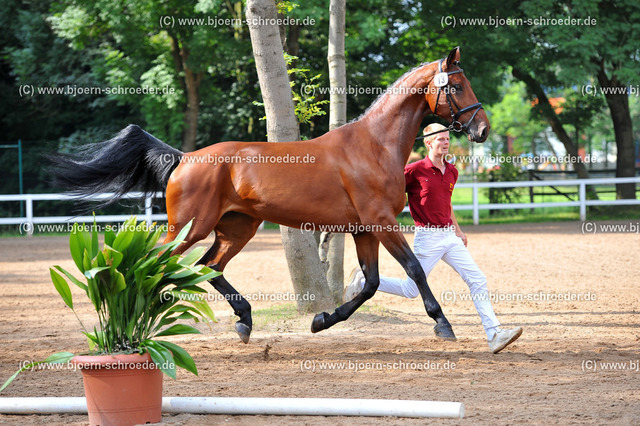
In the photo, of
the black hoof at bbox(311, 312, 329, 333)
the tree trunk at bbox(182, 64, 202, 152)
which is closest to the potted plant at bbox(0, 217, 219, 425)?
the black hoof at bbox(311, 312, 329, 333)

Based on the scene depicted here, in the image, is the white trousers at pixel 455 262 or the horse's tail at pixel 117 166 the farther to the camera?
the horse's tail at pixel 117 166

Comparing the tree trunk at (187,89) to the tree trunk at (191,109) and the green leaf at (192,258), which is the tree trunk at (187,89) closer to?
the tree trunk at (191,109)

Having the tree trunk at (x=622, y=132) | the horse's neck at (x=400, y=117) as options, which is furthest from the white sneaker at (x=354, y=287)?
the tree trunk at (x=622, y=132)

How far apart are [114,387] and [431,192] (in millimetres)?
3308

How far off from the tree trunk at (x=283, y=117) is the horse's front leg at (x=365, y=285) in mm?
1415

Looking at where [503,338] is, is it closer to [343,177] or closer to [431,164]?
[431,164]

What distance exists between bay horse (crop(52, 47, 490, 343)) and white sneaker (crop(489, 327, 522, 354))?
372mm

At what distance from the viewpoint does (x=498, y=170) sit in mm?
23125

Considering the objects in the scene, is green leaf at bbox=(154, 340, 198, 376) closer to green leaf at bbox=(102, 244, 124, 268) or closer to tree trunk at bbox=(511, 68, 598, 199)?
green leaf at bbox=(102, 244, 124, 268)

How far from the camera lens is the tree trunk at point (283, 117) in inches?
282

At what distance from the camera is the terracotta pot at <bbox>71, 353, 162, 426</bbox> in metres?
3.83

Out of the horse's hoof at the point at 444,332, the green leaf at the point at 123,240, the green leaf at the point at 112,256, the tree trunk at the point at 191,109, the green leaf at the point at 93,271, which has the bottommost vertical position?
the horse's hoof at the point at 444,332

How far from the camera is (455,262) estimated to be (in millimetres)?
6059

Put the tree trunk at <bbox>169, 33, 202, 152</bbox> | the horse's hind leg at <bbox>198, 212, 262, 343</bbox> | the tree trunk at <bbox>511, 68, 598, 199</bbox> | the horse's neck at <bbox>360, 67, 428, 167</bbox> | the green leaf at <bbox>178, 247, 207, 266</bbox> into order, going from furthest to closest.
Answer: the tree trunk at <bbox>511, 68, 598, 199</bbox>
the tree trunk at <bbox>169, 33, 202, 152</bbox>
the horse's hind leg at <bbox>198, 212, 262, 343</bbox>
the horse's neck at <bbox>360, 67, 428, 167</bbox>
the green leaf at <bbox>178, 247, 207, 266</bbox>
